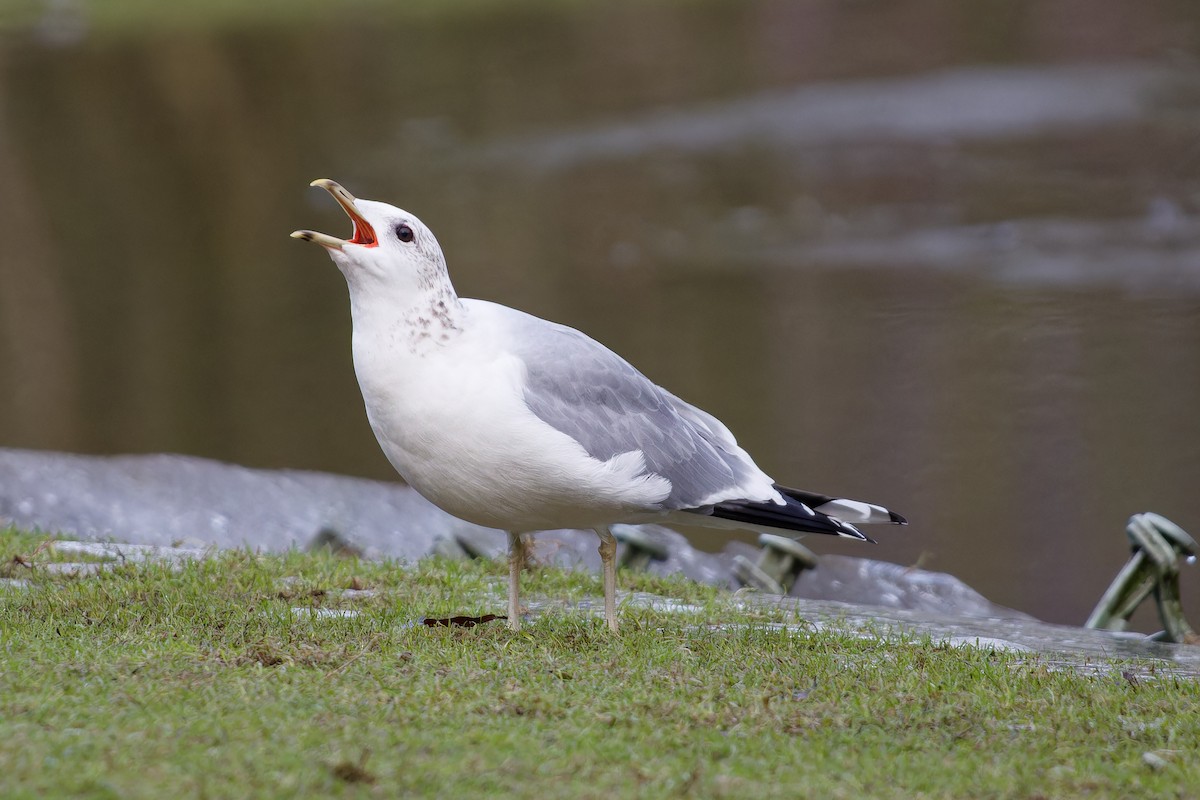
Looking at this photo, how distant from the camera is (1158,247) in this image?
18.3 m

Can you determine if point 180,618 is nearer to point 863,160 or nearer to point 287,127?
point 863,160

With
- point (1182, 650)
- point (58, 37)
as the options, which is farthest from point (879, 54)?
point (1182, 650)

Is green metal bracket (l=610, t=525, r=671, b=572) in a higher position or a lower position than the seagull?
lower

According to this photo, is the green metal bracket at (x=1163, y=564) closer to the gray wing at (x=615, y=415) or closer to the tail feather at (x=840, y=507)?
Result: the tail feather at (x=840, y=507)

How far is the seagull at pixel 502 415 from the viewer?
15.1ft

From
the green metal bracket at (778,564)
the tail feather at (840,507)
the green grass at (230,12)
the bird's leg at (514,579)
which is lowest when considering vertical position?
the green metal bracket at (778,564)

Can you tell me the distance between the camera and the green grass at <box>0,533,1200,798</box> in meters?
3.47

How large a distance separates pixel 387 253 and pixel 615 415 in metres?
0.87

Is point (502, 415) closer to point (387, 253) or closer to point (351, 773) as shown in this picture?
point (387, 253)

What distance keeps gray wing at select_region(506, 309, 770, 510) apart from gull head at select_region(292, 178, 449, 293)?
370 millimetres

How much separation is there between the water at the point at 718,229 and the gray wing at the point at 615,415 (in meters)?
4.72

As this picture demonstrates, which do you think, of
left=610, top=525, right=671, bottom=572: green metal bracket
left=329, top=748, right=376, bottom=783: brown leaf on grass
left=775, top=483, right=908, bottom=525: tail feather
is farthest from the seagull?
left=610, top=525, right=671, bottom=572: green metal bracket

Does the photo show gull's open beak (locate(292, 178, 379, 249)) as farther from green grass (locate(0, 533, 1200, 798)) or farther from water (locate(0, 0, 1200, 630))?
water (locate(0, 0, 1200, 630))

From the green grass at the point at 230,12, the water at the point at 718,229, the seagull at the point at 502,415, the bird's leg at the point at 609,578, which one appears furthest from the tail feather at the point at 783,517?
the green grass at the point at 230,12
